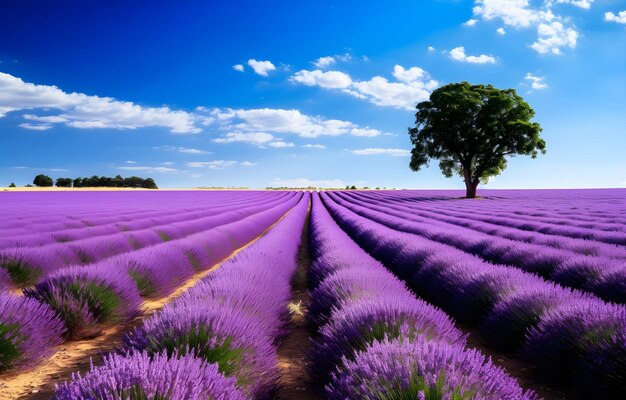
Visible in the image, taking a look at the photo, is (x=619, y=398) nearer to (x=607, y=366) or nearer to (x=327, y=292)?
(x=607, y=366)

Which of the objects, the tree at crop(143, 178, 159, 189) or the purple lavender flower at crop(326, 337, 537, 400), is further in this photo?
the tree at crop(143, 178, 159, 189)

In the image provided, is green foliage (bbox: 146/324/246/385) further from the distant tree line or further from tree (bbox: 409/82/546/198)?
the distant tree line

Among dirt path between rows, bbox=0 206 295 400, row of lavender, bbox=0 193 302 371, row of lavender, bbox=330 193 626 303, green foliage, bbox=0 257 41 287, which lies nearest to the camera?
dirt path between rows, bbox=0 206 295 400

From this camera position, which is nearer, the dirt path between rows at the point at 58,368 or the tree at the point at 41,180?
the dirt path between rows at the point at 58,368

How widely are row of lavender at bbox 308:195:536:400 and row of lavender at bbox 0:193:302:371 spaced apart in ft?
6.38

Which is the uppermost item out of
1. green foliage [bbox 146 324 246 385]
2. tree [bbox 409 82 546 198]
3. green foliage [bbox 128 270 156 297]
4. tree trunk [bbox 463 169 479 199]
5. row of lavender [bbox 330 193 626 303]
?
tree [bbox 409 82 546 198]

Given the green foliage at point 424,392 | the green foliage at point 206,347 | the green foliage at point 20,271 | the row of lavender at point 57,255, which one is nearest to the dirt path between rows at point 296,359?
the green foliage at point 206,347

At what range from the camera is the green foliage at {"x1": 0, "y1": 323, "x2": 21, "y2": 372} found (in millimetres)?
2666

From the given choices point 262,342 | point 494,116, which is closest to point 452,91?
point 494,116

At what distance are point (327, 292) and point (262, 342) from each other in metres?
1.16

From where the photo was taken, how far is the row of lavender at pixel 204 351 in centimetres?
137

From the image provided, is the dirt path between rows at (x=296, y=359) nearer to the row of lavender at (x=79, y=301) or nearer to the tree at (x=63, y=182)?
the row of lavender at (x=79, y=301)

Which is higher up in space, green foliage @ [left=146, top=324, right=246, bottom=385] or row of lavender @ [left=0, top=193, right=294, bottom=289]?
green foliage @ [left=146, top=324, right=246, bottom=385]

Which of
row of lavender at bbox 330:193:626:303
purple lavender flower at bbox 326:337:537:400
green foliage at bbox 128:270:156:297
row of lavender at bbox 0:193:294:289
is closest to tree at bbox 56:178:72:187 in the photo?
row of lavender at bbox 0:193:294:289
